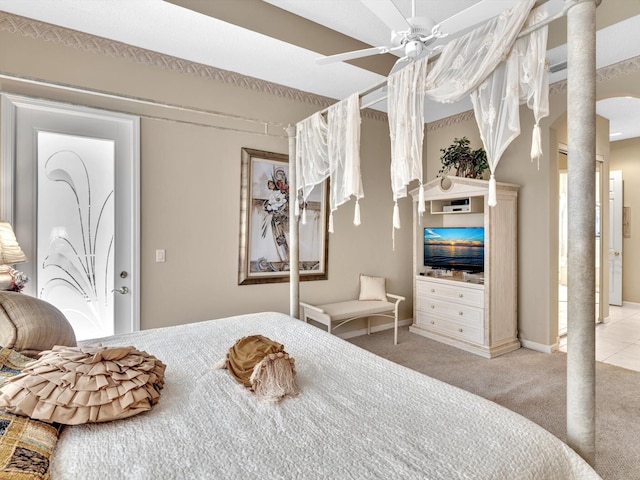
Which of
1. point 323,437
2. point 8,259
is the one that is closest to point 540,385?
point 323,437

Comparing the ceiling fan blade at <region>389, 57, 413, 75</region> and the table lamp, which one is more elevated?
the ceiling fan blade at <region>389, 57, 413, 75</region>

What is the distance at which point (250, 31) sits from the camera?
2.72m

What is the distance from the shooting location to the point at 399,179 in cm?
192

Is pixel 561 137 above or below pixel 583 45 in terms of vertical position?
above

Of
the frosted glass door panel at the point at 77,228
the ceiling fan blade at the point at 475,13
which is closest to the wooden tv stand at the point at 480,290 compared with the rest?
the ceiling fan blade at the point at 475,13

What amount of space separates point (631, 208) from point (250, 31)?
21.7 ft

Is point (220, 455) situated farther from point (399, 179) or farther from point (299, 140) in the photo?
point (299, 140)

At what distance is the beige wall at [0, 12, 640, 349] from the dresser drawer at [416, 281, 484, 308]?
2.04 ft

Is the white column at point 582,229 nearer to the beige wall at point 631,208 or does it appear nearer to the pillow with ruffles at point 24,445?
the pillow with ruffles at point 24,445

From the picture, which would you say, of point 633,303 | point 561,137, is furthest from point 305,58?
point 633,303

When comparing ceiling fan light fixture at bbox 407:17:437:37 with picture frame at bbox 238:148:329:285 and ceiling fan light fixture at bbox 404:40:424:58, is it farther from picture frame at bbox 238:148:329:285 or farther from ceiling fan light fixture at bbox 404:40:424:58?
picture frame at bbox 238:148:329:285

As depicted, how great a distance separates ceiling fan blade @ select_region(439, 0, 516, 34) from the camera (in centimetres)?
171

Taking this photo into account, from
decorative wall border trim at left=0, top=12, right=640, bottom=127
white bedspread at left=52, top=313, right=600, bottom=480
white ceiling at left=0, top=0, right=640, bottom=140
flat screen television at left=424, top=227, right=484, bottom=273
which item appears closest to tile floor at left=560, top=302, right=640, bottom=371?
flat screen television at left=424, top=227, right=484, bottom=273

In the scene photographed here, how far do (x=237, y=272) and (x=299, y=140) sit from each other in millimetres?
1475
